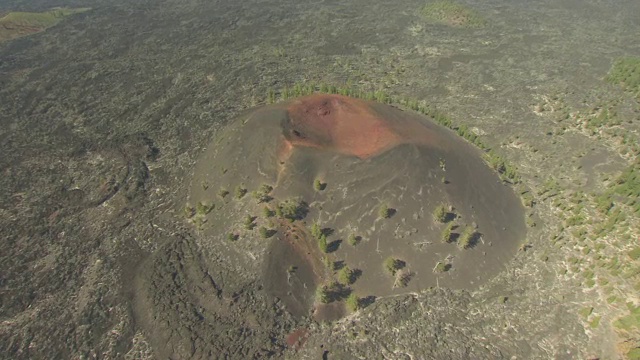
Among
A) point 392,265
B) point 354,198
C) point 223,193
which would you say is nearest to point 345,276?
point 392,265

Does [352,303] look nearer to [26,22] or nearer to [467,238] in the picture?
[467,238]

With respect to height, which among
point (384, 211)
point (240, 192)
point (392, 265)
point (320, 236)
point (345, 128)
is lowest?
point (392, 265)

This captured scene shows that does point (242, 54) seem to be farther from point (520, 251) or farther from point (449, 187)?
point (520, 251)

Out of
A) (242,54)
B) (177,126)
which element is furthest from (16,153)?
(242,54)

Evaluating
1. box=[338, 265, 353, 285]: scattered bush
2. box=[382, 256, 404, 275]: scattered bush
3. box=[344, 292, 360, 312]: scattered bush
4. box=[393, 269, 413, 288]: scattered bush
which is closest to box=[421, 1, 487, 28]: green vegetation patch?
box=[382, 256, 404, 275]: scattered bush

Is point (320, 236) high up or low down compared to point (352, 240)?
up

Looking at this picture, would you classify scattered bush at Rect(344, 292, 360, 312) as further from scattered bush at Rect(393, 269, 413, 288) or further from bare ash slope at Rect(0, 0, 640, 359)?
scattered bush at Rect(393, 269, 413, 288)

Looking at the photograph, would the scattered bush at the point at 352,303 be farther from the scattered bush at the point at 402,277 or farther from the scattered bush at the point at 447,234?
the scattered bush at the point at 447,234
